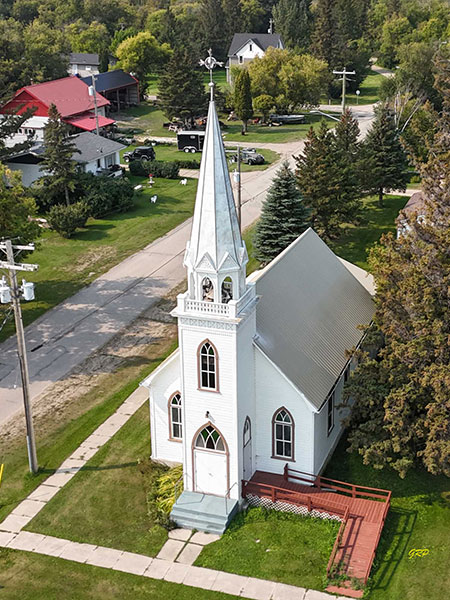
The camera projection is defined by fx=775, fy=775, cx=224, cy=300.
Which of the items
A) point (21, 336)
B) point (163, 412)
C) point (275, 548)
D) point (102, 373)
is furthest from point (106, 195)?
point (275, 548)

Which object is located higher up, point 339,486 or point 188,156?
point 188,156

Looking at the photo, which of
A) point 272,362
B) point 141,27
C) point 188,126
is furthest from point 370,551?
point 141,27

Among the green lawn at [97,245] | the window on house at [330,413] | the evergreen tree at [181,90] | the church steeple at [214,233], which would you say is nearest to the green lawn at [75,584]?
the window on house at [330,413]

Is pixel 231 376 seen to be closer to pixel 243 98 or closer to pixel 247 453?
pixel 247 453

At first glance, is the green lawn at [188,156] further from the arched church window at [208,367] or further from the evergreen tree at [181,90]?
the arched church window at [208,367]

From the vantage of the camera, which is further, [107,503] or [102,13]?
[102,13]

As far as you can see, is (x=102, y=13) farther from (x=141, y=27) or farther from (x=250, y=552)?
(x=250, y=552)

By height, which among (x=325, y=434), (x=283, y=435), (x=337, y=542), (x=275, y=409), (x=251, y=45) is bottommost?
(x=337, y=542)
